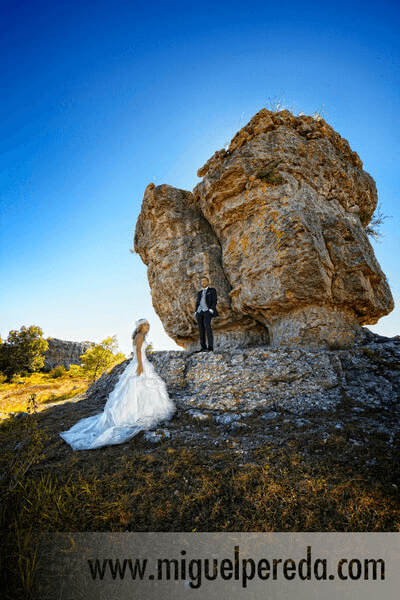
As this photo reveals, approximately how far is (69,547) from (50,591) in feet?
1.53

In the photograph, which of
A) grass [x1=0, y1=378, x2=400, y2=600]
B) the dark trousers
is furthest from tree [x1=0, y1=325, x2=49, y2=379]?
grass [x1=0, y1=378, x2=400, y2=600]

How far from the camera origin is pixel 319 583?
2.59m

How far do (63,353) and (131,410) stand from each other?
2614 cm

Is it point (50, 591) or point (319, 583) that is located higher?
point (50, 591)

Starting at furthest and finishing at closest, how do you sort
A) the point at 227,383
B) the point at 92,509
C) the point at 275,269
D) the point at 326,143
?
1. the point at 326,143
2. the point at 275,269
3. the point at 227,383
4. the point at 92,509

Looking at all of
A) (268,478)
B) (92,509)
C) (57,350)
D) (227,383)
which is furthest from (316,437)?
(57,350)

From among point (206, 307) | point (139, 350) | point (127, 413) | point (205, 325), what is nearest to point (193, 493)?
point (127, 413)

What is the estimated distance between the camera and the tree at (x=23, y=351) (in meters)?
24.5

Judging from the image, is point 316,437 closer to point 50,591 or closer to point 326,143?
point 50,591

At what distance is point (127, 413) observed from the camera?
255 inches

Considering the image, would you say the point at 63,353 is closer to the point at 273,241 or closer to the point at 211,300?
the point at 211,300

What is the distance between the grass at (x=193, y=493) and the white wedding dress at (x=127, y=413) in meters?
0.77

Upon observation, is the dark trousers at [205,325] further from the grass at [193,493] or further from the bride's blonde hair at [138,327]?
the grass at [193,493]

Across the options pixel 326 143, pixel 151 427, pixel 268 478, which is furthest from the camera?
pixel 326 143
